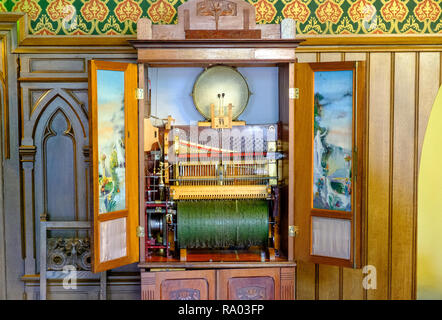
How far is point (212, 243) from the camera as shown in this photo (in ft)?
10.5

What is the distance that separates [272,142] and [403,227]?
1501mm

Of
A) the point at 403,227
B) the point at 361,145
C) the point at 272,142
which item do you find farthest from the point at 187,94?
the point at 403,227

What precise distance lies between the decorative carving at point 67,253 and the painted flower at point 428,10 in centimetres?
367

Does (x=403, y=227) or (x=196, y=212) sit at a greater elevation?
(x=196, y=212)

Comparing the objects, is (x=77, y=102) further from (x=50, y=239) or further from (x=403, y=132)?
(x=403, y=132)

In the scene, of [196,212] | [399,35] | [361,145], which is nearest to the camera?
[361,145]

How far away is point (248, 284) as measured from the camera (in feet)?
10.2

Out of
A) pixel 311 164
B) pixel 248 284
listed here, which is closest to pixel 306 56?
pixel 311 164

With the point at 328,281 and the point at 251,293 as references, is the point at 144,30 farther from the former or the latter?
the point at 328,281

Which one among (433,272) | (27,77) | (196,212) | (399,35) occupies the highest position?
(399,35)

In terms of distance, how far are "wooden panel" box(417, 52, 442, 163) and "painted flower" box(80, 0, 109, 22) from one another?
9.49 ft

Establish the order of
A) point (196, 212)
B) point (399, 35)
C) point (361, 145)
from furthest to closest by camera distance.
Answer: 1. point (399, 35)
2. point (196, 212)
3. point (361, 145)

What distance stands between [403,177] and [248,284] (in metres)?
1.74

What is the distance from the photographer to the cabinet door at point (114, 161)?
2861mm
